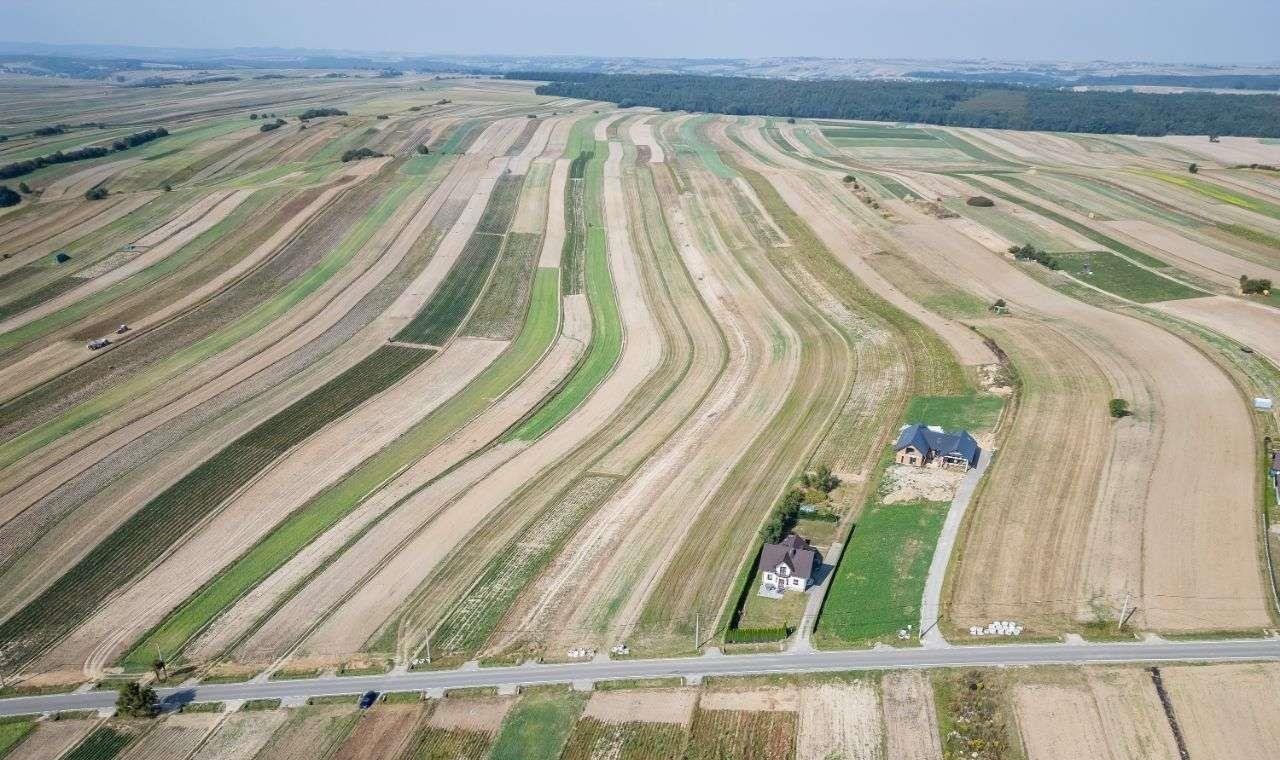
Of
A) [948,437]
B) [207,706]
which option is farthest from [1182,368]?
[207,706]

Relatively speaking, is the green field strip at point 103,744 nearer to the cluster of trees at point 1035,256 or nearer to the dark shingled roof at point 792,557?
the dark shingled roof at point 792,557

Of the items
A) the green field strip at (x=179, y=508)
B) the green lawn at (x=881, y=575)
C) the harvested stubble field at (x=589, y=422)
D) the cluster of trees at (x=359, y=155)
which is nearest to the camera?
the green lawn at (x=881, y=575)

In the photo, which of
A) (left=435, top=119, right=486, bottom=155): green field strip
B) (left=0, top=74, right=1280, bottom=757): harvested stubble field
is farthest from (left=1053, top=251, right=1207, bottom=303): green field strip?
(left=435, top=119, right=486, bottom=155): green field strip

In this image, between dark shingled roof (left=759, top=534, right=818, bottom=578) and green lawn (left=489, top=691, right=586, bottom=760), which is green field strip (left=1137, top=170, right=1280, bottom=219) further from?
green lawn (left=489, top=691, right=586, bottom=760)

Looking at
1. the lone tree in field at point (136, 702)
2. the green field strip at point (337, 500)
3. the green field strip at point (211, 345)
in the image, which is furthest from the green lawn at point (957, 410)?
the green field strip at point (211, 345)

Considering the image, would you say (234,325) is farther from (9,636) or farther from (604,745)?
(604,745)

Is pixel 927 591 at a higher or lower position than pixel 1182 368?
lower
